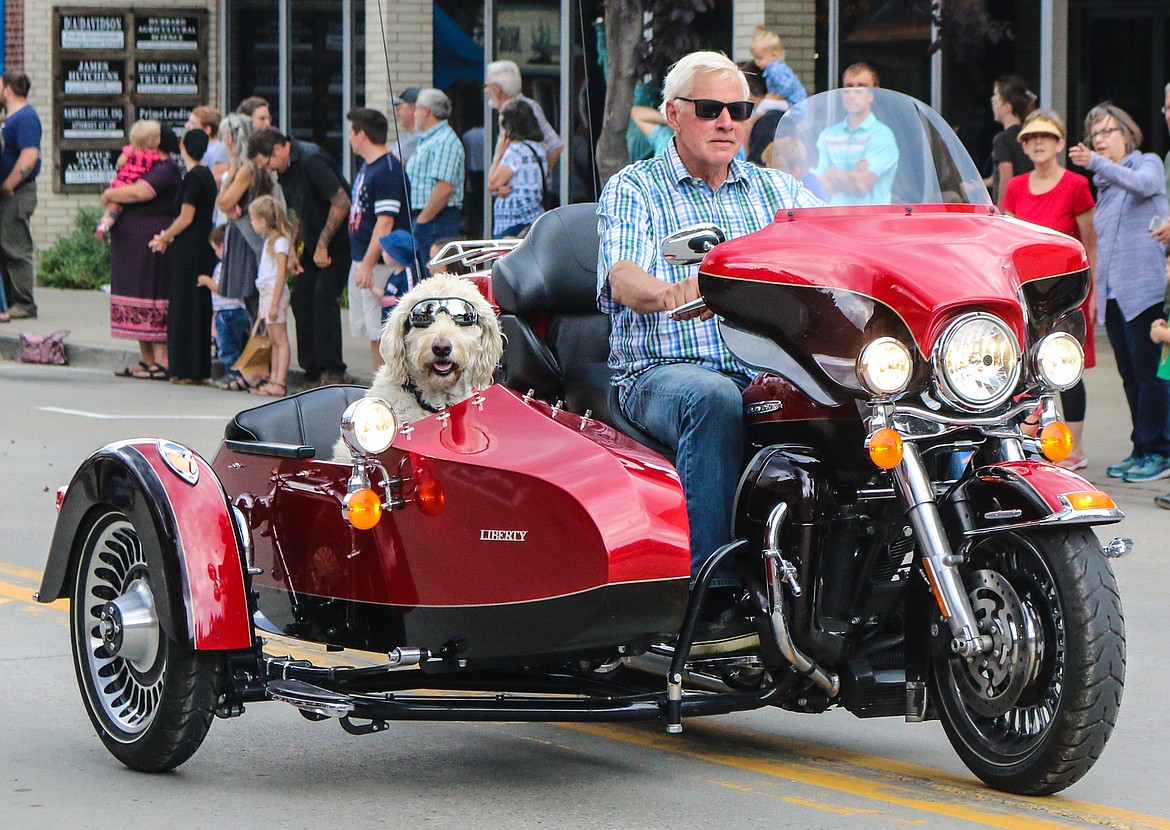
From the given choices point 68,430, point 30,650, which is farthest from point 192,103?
point 30,650

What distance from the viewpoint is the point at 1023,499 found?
4.66m

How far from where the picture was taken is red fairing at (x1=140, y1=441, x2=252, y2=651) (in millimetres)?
5156

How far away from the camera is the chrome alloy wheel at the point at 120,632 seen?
541 cm

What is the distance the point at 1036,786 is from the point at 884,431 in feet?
3.22

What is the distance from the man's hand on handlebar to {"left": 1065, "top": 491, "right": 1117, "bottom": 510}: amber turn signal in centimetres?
103

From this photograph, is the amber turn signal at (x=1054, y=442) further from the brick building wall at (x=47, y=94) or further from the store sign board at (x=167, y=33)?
the brick building wall at (x=47, y=94)

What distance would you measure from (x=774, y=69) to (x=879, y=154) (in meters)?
9.35

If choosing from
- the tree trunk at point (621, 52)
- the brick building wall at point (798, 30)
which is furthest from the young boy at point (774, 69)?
the brick building wall at point (798, 30)

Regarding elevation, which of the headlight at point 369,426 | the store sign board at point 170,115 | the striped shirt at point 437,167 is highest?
the store sign board at point 170,115

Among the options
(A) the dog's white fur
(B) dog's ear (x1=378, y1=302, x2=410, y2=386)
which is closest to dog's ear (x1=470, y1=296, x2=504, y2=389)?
(A) the dog's white fur

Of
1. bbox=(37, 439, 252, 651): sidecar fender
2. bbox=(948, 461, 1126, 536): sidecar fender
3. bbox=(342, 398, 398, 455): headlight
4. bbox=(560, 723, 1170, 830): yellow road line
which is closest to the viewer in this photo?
bbox=(948, 461, 1126, 536): sidecar fender

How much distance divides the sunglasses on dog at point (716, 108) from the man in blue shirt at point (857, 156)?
38 centimetres

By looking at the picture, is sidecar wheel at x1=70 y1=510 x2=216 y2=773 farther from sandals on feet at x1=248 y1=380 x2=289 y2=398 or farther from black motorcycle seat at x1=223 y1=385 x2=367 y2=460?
sandals on feet at x1=248 y1=380 x2=289 y2=398

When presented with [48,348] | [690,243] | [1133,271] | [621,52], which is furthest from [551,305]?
[48,348]
